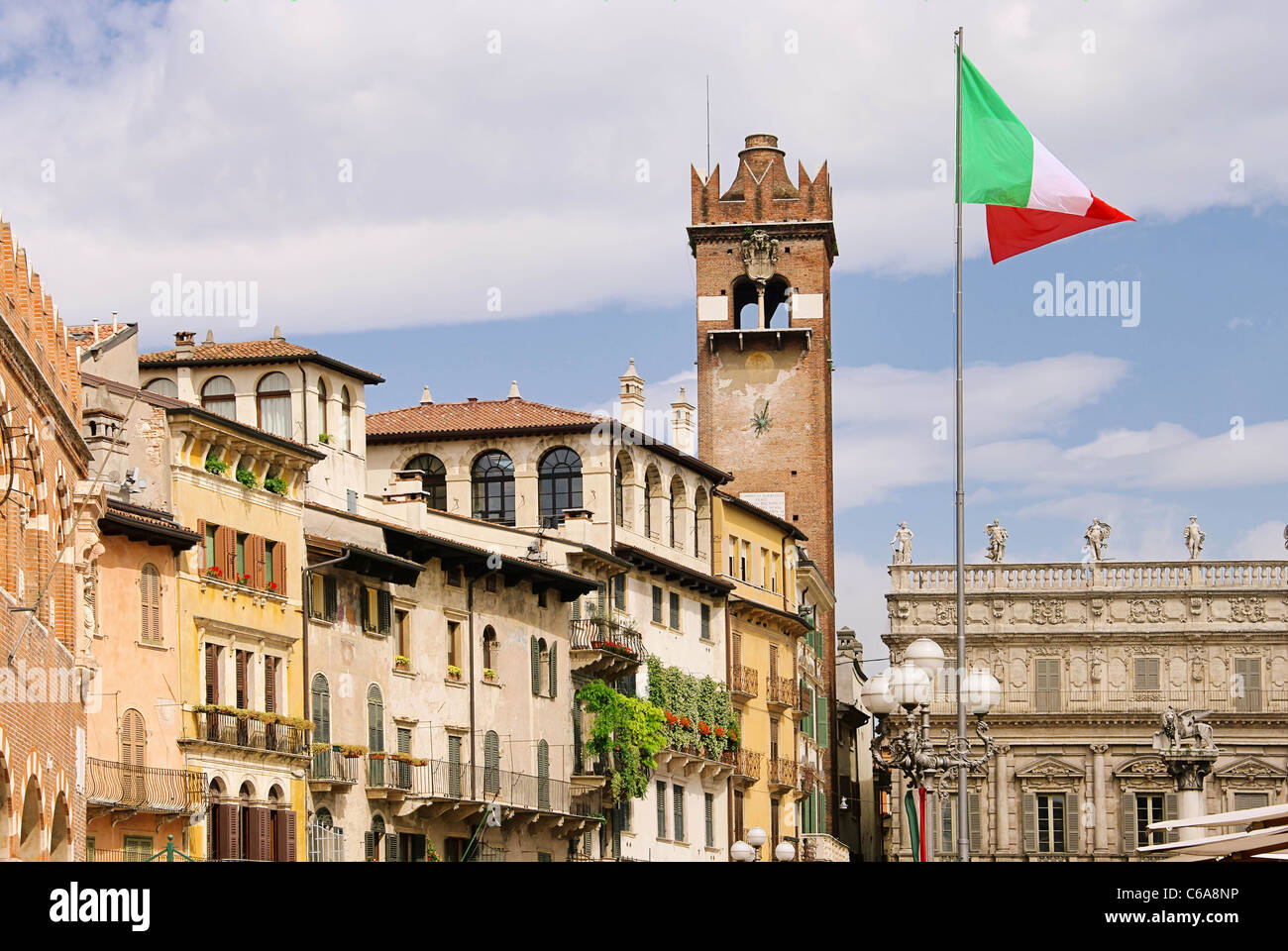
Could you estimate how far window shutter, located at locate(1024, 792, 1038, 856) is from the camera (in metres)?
92.1

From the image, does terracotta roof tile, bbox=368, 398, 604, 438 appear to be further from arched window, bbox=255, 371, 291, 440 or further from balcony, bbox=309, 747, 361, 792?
balcony, bbox=309, 747, 361, 792

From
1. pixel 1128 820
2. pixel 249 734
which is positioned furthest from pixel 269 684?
pixel 1128 820

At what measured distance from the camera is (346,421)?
56375mm

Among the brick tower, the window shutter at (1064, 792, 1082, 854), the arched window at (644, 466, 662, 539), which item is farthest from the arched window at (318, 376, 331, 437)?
the window shutter at (1064, 792, 1082, 854)

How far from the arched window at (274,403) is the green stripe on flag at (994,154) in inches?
948

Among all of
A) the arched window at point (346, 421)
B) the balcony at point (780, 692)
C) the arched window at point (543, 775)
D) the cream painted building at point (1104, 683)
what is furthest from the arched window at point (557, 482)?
the cream painted building at point (1104, 683)

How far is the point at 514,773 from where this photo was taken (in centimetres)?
5566

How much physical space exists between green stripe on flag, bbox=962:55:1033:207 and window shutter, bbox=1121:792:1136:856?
62196 mm

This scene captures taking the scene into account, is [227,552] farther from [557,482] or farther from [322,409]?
[557,482]

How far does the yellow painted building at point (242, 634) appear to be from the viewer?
43.4 m

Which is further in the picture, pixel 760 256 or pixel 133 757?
pixel 760 256

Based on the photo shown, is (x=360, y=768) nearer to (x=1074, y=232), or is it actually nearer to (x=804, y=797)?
(x=1074, y=232)

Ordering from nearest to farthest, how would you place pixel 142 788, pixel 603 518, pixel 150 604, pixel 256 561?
pixel 142 788 < pixel 150 604 < pixel 256 561 < pixel 603 518

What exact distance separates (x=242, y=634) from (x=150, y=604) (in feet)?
11.2
